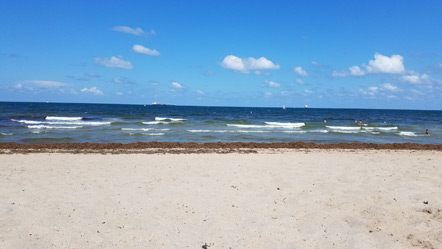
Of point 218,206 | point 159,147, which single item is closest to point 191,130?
point 159,147

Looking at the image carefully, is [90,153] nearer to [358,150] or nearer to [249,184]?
[249,184]

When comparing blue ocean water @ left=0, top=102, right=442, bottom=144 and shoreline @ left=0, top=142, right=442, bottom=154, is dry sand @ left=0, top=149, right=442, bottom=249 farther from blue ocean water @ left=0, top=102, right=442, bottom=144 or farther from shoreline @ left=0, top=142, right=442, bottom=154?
blue ocean water @ left=0, top=102, right=442, bottom=144

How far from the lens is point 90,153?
13258mm

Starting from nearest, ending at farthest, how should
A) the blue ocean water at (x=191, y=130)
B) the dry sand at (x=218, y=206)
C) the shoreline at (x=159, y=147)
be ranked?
the dry sand at (x=218, y=206)
the shoreline at (x=159, y=147)
the blue ocean water at (x=191, y=130)

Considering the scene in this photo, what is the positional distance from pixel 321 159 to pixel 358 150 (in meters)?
4.23

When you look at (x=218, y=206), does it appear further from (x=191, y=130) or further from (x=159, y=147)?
(x=191, y=130)

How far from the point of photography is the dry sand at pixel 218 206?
4809 mm

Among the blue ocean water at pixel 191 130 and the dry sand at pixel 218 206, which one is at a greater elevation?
the blue ocean water at pixel 191 130

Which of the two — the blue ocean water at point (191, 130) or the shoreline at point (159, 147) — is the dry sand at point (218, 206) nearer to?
the shoreline at point (159, 147)

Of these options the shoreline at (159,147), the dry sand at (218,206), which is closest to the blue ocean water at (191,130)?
the shoreline at (159,147)

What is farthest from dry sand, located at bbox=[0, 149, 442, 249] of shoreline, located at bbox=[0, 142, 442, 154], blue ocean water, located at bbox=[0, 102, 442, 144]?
blue ocean water, located at bbox=[0, 102, 442, 144]

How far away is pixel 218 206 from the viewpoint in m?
6.25

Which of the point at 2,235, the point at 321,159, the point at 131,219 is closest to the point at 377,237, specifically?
the point at 131,219

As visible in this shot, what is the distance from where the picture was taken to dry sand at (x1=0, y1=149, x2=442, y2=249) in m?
4.81
